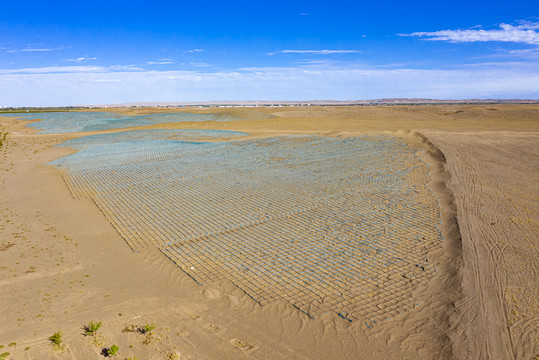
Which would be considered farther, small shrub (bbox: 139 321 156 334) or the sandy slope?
small shrub (bbox: 139 321 156 334)

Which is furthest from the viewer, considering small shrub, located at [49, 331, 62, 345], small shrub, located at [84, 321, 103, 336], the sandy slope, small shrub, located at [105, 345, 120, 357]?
small shrub, located at [84, 321, 103, 336]

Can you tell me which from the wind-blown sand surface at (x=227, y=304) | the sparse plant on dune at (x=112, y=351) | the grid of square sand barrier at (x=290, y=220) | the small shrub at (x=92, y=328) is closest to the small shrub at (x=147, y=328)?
the wind-blown sand surface at (x=227, y=304)

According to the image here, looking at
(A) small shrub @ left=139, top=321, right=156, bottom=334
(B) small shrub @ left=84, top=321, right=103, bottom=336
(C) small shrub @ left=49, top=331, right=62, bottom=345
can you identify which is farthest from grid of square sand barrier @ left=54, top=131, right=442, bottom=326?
(C) small shrub @ left=49, top=331, right=62, bottom=345

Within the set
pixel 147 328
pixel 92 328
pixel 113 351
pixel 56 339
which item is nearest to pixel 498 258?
pixel 147 328

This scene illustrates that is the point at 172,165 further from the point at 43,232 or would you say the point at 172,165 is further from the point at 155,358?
the point at 155,358

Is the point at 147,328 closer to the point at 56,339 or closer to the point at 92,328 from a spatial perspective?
the point at 92,328

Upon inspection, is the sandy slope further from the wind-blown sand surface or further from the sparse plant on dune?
the sparse plant on dune

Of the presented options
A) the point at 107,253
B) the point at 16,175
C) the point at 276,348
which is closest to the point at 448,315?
the point at 276,348
